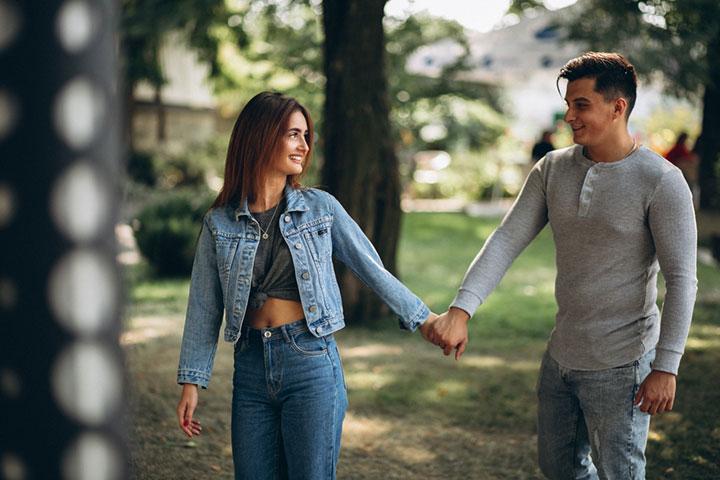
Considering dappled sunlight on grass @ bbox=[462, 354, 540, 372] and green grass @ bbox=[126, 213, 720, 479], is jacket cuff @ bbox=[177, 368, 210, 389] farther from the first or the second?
dappled sunlight on grass @ bbox=[462, 354, 540, 372]

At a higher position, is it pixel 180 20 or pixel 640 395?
pixel 180 20

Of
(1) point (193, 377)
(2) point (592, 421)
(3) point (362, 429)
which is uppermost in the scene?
(1) point (193, 377)

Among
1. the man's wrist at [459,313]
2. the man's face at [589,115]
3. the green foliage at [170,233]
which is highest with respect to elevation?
the man's face at [589,115]

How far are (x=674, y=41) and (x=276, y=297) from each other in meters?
10.8

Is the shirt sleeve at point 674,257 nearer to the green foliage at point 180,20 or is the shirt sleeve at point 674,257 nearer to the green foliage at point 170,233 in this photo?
the green foliage at point 180,20

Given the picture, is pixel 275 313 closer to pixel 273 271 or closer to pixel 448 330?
pixel 273 271

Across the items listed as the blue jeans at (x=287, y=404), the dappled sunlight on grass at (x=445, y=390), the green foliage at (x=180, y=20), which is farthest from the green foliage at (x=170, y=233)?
the blue jeans at (x=287, y=404)

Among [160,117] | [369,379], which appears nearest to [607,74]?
[369,379]

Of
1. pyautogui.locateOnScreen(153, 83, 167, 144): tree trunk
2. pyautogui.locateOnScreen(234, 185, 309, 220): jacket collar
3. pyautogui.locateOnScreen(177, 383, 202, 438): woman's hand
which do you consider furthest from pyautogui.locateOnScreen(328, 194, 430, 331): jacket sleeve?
pyautogui.locateOnScreen(153, 83, 167, 144): tree trunk

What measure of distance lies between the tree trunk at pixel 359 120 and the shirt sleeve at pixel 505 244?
208 inches

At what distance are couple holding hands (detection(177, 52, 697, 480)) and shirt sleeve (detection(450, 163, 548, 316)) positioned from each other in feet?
0.58

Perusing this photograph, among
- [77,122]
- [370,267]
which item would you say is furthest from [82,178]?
[370,267]

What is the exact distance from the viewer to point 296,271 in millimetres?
3154

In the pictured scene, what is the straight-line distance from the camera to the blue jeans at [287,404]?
10.1 feet
